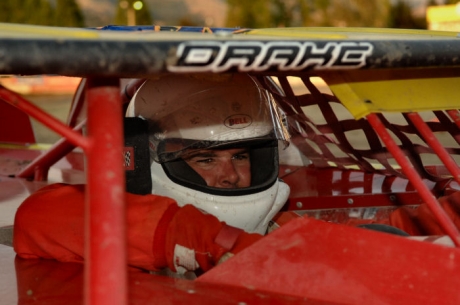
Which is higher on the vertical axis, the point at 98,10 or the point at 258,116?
the point at 98,10

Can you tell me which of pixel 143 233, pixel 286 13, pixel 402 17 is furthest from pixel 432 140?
pixel 402 17

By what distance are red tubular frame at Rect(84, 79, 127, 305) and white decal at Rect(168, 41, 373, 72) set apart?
0.52ft

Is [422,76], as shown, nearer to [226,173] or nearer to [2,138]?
[226,173]

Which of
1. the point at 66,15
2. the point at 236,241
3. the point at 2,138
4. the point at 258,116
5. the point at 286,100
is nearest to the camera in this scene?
the point at 236,241

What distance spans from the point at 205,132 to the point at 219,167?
7.3 inches

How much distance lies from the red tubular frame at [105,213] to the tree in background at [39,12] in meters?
30.7

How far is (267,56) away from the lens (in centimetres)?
134

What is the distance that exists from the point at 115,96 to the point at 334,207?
6.33ft

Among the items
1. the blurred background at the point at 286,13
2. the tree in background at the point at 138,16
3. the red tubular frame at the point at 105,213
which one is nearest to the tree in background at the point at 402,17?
the blurred background at the point at 286,13

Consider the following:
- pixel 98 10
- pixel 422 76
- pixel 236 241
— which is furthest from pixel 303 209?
pixel 98 10

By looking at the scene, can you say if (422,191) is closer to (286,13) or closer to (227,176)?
(227,176)

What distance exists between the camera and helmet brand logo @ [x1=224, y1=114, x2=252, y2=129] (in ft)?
7.80

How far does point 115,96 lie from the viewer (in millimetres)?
1302

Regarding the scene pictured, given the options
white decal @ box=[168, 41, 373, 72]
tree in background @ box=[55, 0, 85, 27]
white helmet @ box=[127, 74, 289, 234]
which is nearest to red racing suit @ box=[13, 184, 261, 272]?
white helmet @ box=[127, 74, 289, 234]
